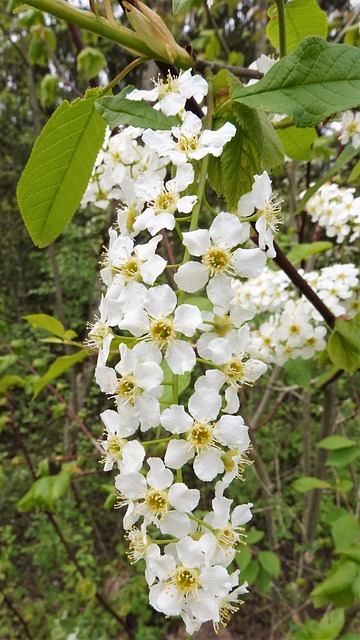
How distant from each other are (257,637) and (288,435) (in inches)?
60.2

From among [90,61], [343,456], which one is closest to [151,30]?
[90,61]


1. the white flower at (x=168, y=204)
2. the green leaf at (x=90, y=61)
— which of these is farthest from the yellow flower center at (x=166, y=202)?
the green leaf at (x=90, y=61)

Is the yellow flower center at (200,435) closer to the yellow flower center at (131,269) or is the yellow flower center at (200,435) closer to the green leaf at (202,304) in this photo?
the yellow flower center at (131,269)

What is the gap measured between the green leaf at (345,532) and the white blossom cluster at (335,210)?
3.09ft

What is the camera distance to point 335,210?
1.79 meters

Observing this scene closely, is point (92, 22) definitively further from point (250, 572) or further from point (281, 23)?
point (250, 572)

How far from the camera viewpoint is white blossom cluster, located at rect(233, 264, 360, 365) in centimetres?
151

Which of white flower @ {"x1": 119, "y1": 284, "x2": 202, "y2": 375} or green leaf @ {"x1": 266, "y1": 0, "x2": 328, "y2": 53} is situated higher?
green leaf @ {"x1": 266, "y1": 0, "x2": 328, "y2": 53}

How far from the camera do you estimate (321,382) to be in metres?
1.56

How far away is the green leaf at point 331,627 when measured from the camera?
151 centimetres

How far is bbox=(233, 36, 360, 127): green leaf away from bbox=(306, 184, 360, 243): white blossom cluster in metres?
1.16

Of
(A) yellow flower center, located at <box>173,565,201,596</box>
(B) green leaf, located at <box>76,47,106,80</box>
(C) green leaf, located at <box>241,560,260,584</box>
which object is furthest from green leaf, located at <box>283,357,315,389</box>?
(B) green leaf, located at <box>76,47,106,80</box>

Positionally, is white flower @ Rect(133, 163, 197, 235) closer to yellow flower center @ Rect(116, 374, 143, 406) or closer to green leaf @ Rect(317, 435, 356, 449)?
yellow flower center @ Rect(116, 374, 143, 406)

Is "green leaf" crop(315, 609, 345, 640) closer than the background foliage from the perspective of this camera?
→ Yes
